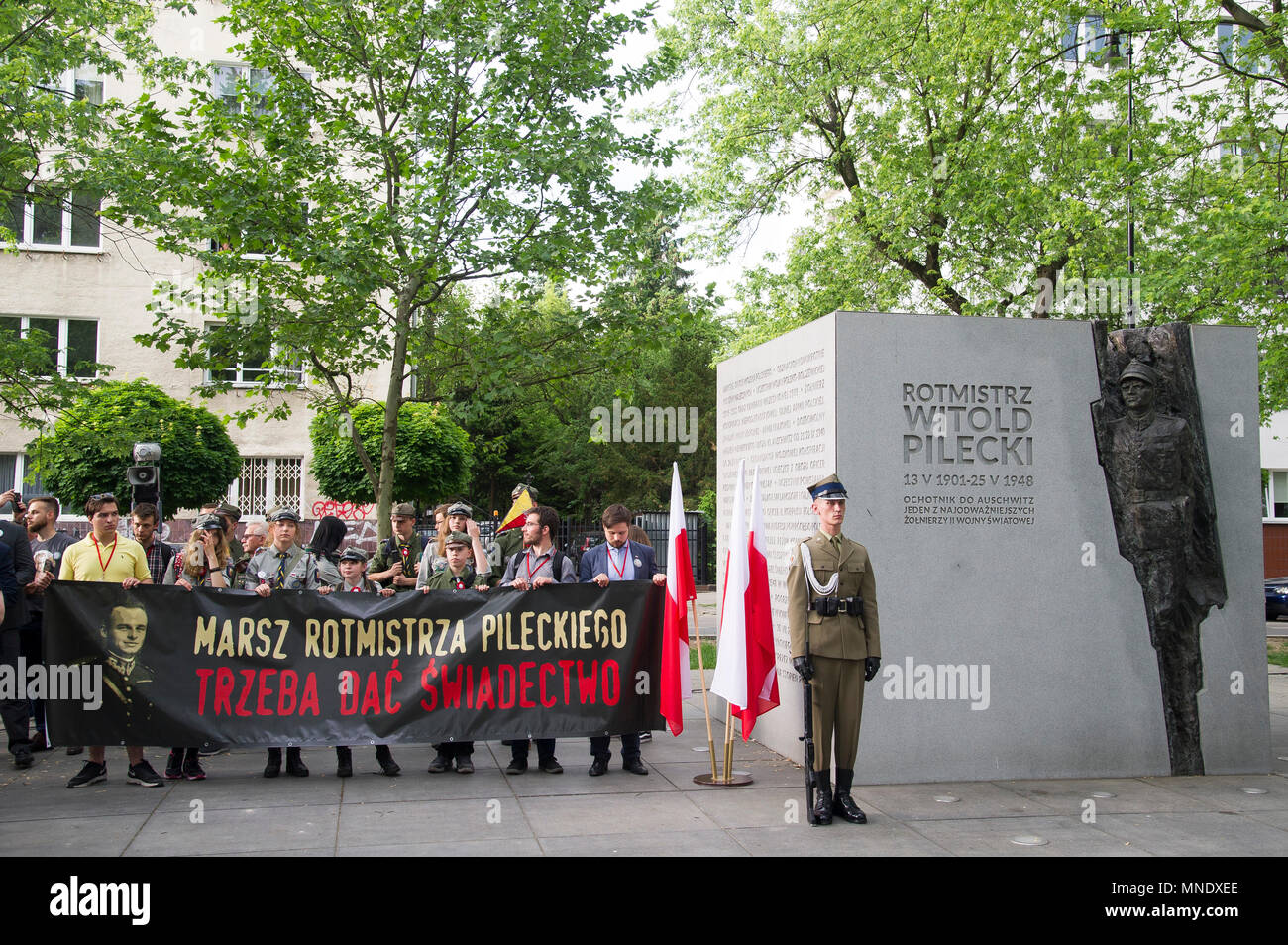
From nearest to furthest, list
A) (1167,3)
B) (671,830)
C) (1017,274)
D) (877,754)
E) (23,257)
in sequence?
(671,830), (877,754), (1167,3), (1017,274), (23,257)

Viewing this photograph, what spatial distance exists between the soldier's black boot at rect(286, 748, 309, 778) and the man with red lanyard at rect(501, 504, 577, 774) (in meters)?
1.54

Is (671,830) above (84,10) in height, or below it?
below

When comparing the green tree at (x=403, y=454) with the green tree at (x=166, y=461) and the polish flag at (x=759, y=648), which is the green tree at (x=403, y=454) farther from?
the polish flag at (x=759, y=648)

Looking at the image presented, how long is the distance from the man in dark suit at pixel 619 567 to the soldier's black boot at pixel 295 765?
2.18 meters

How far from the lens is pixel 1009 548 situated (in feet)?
28.8

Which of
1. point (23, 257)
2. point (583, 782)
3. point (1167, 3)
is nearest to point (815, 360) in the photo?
point (583, 782)

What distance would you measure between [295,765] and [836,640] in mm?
4257

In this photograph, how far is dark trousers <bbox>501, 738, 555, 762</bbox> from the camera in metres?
8.79

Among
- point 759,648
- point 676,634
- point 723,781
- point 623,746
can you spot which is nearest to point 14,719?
point 623,746

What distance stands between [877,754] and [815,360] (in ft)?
9.96

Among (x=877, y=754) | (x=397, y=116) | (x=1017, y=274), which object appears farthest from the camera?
(x=1017, y=274)

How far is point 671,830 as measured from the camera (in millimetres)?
6996

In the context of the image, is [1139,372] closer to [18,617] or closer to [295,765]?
[295,765]

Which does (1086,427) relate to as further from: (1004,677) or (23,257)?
(23,257)
